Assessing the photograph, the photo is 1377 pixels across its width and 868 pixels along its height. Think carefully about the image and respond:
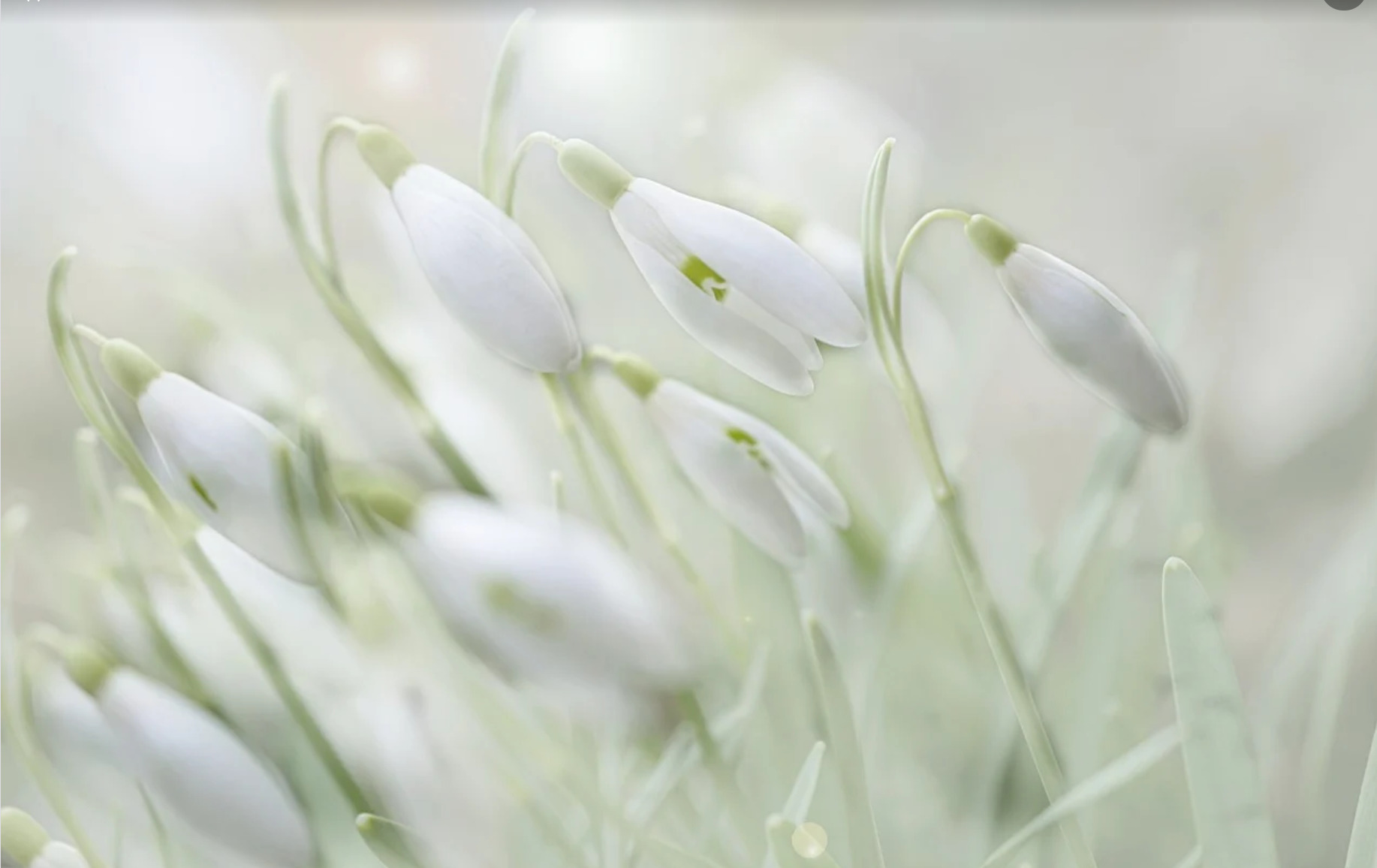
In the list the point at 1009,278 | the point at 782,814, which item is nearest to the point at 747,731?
the point at 782,814

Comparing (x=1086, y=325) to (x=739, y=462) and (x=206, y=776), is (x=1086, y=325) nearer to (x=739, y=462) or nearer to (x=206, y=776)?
(x=739, y=462)

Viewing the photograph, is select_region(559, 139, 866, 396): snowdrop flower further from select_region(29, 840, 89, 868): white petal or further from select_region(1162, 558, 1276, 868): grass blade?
select_region(29, 840, 89, 868): white petal

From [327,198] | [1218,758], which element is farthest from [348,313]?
[1218,758]

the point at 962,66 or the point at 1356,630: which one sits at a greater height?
the point at 962,66

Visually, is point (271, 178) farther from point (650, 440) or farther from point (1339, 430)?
point (1339, 430)

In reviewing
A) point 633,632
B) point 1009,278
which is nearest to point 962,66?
point 1009,278
